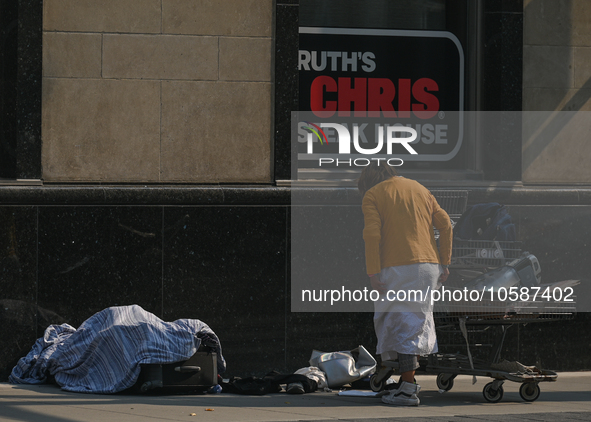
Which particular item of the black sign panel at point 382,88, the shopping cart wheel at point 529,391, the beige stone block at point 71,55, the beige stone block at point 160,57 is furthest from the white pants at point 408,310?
the beige stone block at point 71,55

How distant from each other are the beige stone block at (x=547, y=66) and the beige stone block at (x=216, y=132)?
8.14 feet

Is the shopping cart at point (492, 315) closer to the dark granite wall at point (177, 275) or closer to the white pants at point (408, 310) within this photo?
the white pants at point (408, 310)

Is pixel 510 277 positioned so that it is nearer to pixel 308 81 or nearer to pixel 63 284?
pixel 308 81

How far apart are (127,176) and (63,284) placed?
1072 mm

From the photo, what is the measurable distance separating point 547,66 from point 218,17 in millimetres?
3133

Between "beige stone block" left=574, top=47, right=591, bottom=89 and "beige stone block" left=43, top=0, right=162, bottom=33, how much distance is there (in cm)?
394

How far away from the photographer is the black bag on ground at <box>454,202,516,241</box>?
23.5 ft

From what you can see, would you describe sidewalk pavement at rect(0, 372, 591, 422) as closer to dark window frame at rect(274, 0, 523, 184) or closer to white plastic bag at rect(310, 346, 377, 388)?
white plastic bag at rect(310, 346, 377, 388)

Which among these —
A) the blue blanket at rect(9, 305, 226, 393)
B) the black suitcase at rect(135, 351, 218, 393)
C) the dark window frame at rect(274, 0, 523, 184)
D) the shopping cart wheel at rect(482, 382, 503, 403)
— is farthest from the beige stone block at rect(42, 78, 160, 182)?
the shopping cart wheel at rect(482, 382, 503, 403)

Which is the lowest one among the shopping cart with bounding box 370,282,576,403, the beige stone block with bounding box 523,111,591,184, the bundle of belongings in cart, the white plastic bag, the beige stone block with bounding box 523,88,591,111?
the white plastic bag

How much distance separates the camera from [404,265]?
661 cm

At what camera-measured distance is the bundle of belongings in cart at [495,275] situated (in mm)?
6594

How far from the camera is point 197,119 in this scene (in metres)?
7.93

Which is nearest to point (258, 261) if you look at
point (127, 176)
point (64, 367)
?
point (127, 176)
